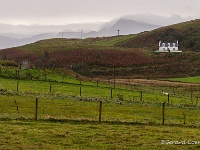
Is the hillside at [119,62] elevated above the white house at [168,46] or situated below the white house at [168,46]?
below

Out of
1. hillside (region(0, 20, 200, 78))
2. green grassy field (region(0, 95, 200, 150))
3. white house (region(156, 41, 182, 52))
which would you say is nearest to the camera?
green grassy field (region(0, 95, 200, 150))

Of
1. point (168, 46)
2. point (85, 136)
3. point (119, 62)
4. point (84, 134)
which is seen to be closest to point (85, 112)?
point (84, 134)

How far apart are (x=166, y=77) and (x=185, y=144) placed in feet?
307

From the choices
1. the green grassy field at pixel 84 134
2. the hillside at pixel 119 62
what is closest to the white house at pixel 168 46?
the hillside at pixel 119 62

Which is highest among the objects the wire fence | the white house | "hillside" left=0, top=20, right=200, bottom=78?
the white house

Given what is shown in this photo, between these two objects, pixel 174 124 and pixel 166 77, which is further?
pixel 166 77

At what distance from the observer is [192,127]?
25297 millimetres

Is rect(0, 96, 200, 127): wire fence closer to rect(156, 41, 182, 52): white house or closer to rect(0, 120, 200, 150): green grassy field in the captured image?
rect(0, 120, 200, 150): green grassy field

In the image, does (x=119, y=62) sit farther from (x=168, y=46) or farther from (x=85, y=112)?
(x=85, y=112)

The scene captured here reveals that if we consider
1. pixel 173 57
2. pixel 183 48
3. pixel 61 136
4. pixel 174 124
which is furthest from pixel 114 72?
pixel 61 136

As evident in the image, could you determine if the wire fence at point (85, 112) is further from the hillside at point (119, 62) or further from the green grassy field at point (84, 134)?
the hillside at point (119, 62)

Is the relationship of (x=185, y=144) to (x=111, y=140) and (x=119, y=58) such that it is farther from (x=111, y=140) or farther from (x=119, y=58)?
(x=119, y=58)

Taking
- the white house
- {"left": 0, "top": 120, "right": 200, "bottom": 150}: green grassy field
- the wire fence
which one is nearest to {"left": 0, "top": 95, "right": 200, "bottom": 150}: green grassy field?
{"left": 0, "top": 120, "right": 200, "bottom": 150}: green grassy field

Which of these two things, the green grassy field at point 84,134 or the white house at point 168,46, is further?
the white house at point 168,46
